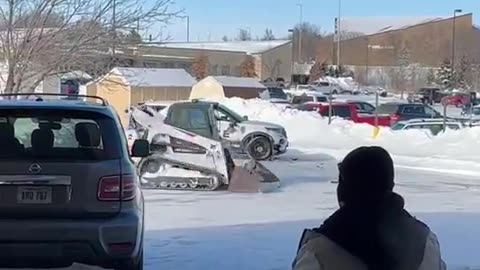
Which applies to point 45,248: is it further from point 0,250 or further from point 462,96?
point 462,96

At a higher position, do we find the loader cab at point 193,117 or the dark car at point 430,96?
the loader cab at point 193,117

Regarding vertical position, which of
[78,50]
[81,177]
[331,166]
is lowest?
[331,166]

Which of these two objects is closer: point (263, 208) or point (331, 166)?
point (263, 208)

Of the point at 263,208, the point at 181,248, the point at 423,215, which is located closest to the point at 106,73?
the point at 263,208

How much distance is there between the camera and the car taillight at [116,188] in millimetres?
7590

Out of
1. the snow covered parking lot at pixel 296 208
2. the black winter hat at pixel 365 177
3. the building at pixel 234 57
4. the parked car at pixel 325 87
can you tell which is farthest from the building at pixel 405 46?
the black winter hat at pixel 365 177

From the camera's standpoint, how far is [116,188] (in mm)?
7652

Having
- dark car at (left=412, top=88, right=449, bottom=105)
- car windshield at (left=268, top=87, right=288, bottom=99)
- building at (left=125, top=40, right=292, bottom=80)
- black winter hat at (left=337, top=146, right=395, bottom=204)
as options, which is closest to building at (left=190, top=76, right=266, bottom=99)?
car windshield at (left=268, top=87, right=288, bottom=99)

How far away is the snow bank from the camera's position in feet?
89.1

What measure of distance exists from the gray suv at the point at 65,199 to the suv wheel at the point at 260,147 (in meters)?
16.6

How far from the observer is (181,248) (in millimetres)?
11062

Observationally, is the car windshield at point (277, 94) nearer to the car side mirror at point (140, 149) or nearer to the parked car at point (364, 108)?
the parked car at point (364, 108)

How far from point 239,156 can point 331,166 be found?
5553 mm

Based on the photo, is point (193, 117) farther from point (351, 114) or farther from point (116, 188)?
point (351, 114)
